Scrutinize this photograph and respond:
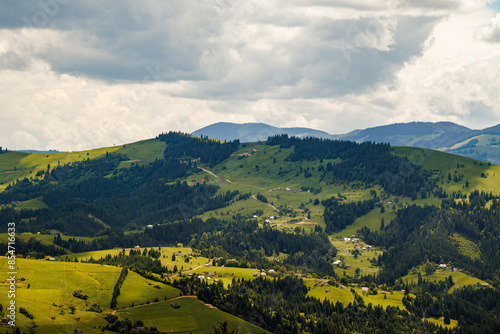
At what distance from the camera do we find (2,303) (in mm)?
157250

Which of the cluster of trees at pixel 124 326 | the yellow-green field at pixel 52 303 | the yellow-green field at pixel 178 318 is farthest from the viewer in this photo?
the yellow-green field at pixel 178 318

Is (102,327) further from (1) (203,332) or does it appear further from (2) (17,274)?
(2) (17,274)

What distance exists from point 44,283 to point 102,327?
153ft

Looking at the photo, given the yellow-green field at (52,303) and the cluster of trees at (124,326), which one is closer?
the yellow-green field at (52,303)

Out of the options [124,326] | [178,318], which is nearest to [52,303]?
[124,326]

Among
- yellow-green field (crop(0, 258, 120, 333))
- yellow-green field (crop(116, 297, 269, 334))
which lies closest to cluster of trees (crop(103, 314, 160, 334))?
yellow-green field (crop(0, 258, 120, 333))

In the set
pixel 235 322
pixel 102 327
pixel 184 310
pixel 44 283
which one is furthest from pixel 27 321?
pixel 235 322

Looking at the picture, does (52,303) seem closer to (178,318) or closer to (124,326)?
(124,326)

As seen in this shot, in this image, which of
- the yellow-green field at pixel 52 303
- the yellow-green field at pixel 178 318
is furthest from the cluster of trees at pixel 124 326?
the yellow-green field at pixel 178 318

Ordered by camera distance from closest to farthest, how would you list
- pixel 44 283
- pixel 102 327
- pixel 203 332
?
pixel 102 327, pixel 203 332, pixel 44 283

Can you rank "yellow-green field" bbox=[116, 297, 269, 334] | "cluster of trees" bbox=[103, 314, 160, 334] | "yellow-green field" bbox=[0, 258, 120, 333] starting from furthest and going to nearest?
1. "yellow-green field" bbox=[116, 297, 269, 334]
2. "cluster of trees" bbox=[103, 314, 160, 334]
3. "yellow-green field" bbox=[0, 258, 120, 333]

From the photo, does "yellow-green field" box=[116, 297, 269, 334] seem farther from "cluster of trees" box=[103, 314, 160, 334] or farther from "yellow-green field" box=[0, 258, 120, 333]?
"yellow-green field" box=[0, 258, 120, 333]

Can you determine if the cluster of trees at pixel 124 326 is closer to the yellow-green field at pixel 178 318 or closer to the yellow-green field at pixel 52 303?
the yellow-green field at pixel 52 303

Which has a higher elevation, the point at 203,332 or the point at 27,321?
the point at 27,321
